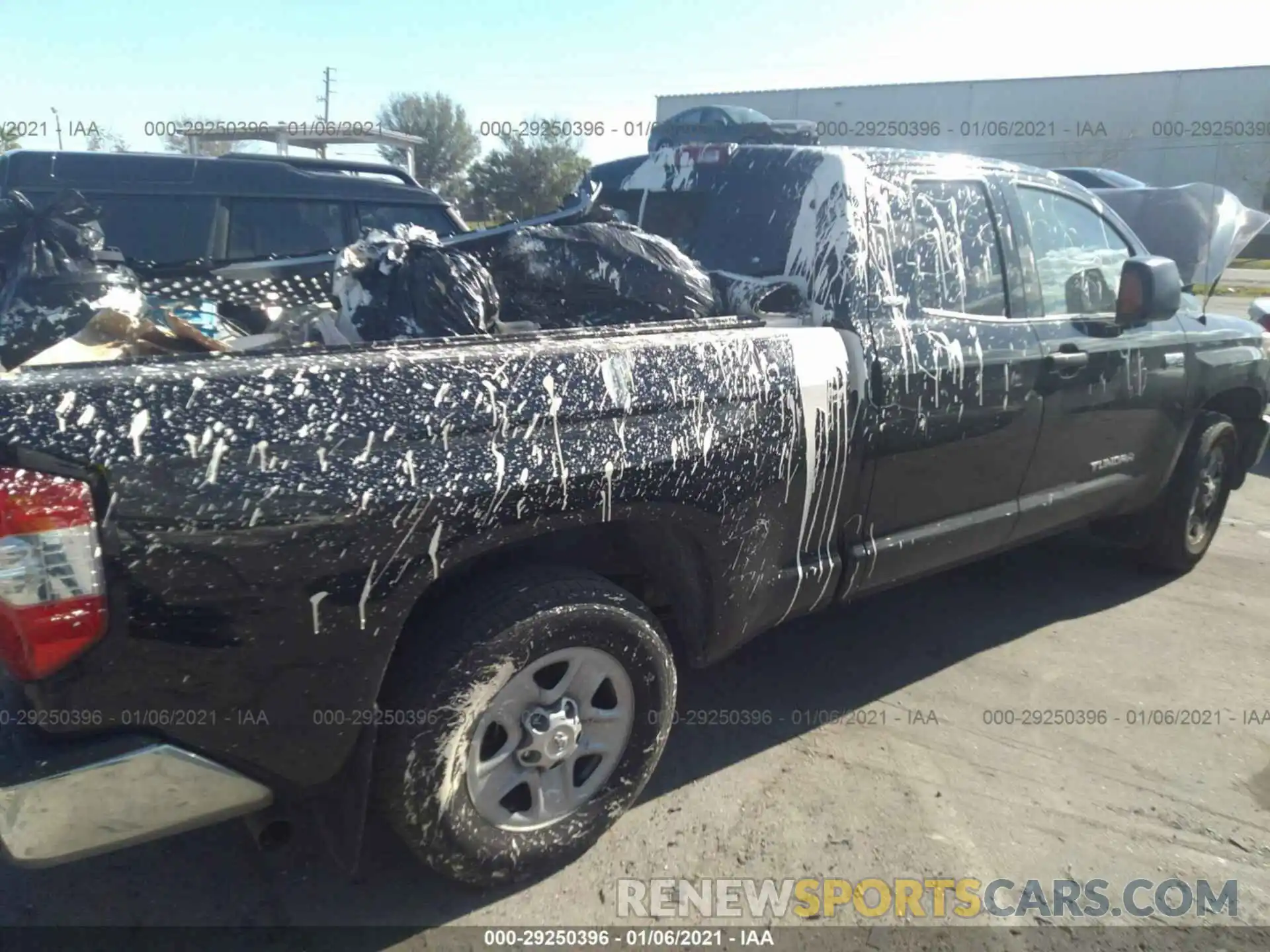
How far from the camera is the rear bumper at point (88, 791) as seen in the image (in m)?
1.77

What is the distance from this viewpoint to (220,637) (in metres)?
1.89

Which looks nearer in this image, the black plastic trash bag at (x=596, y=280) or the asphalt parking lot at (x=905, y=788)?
the asphalt parking lot at (x=905, y=788)

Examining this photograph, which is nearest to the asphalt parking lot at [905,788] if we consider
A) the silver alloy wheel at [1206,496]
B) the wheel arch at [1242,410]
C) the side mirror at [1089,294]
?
the silver alloy wheel at [1206,496]

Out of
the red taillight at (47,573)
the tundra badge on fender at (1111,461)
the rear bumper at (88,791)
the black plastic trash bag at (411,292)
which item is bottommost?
the rear bumper at (88,791)

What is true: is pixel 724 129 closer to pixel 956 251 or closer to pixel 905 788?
pixel 956 251

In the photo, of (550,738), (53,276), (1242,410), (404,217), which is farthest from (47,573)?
(1242,410)

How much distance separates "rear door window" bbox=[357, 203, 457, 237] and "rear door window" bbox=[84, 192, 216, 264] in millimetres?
871

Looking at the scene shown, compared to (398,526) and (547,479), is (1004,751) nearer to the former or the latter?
(547,479)

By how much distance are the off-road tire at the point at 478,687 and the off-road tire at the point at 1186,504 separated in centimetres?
326

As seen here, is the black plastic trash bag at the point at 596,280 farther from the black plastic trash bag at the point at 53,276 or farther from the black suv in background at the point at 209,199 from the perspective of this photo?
the black suv in background at the point at 209,199

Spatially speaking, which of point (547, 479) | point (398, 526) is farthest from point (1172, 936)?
point (398, 526)

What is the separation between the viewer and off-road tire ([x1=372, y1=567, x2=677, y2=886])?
2.21 m

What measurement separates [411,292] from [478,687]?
1.18 m

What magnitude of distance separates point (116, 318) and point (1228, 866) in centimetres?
342
